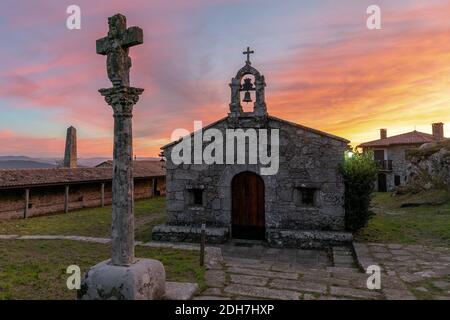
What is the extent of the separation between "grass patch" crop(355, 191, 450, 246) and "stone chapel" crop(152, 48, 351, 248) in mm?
1618

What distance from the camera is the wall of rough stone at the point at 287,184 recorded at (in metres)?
A: 10.1

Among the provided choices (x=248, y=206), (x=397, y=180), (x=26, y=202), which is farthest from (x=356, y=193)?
(x=397, y=180)

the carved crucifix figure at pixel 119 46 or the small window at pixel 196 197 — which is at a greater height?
the carved crucifix figure at pixel 119 46

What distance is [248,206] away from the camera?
10.8 meters

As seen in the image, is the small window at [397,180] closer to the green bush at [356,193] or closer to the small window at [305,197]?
the green bush at [356,193]

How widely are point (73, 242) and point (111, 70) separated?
271 inches

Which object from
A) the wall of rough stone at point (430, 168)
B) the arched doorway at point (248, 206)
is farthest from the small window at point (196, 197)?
the wall of rough stone at point (430, 168)

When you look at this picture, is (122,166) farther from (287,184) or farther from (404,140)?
(404,140)

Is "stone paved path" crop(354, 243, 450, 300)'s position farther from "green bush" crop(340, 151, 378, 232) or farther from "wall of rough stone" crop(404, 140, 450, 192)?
"wall of rough stone" crop(404, 140, 450, 192)

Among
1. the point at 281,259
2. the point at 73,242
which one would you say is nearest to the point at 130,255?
the point at 281,259

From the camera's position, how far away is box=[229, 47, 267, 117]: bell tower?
10648 mm

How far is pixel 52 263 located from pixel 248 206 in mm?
5907

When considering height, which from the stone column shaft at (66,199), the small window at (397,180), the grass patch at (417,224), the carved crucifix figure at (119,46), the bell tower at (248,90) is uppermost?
the bell tower at (248,90)

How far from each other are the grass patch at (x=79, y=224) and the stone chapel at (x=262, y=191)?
1968mm
